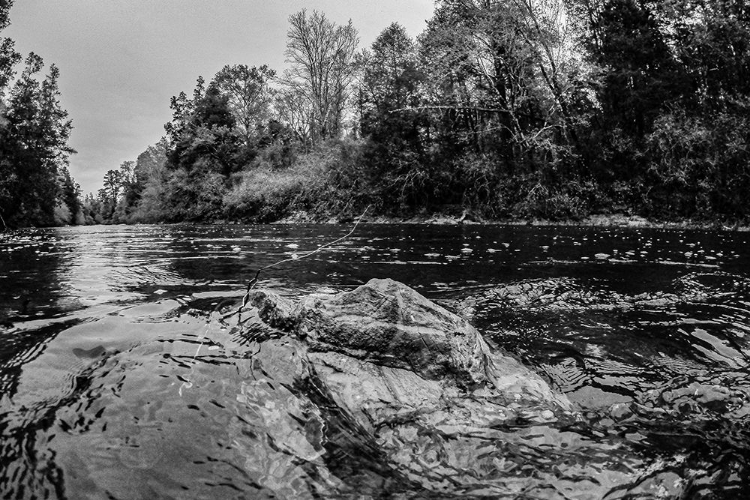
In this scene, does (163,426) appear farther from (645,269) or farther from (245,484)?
(645,269)

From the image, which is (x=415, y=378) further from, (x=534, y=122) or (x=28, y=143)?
(x=28, y=143)

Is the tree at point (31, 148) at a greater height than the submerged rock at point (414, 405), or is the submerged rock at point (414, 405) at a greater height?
the tree at point (31, 148)

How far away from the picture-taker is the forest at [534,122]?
15.6m

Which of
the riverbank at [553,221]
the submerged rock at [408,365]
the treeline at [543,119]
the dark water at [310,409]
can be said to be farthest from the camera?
the treeline at [543,119]

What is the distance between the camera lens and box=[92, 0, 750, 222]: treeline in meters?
15.6

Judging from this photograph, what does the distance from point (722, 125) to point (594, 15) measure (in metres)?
8.89

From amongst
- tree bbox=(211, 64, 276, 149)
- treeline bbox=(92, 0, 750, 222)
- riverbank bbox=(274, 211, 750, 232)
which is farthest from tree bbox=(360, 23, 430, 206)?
tree bbox=(211, 64, 276, 149)

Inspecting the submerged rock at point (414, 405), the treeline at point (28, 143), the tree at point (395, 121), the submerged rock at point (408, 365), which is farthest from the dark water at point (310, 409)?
the treeline at point (28, 143)

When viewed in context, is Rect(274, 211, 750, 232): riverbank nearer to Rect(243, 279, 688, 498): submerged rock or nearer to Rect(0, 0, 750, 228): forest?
Rect(0, 0, 750, 228): forest

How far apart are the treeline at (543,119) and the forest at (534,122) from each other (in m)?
0.07

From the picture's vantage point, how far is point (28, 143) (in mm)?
25297

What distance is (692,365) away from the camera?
8.55ft

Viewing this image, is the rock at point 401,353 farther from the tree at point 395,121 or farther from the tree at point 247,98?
the tree at point 247,98

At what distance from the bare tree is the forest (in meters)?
3.73
